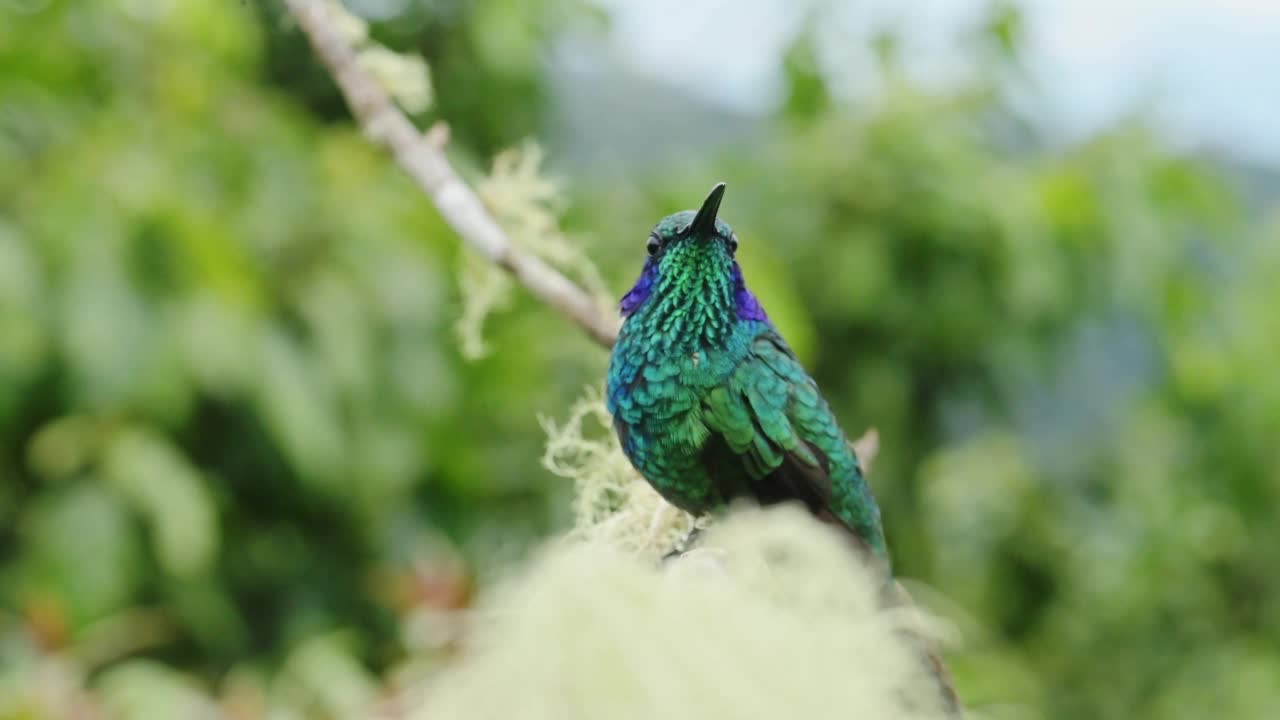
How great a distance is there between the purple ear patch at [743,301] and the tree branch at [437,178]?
0.25m

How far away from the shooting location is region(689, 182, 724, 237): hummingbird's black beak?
1057 mm

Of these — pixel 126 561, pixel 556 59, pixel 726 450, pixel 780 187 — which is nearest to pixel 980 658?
pixel 780 187

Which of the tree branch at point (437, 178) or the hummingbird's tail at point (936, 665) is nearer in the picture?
the hummingbird's tail at point (936, 665)

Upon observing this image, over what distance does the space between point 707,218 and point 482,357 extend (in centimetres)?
133

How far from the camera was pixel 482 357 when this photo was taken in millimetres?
2393

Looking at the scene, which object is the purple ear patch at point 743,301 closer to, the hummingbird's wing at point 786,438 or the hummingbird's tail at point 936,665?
the hummingbird's wing at point 786,438

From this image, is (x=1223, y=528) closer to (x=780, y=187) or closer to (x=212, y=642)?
(x=780, y=187)

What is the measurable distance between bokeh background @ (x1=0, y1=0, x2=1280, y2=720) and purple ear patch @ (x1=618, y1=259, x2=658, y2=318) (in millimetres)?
650

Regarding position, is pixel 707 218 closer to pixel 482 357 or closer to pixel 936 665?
pixel 936 665

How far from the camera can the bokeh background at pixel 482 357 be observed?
277 centimetres

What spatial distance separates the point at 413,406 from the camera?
10.1 feet

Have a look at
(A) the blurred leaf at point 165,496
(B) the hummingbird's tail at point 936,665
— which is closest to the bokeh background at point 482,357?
(A) the blurred leaf at point 165,496

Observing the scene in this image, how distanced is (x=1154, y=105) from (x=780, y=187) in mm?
1104

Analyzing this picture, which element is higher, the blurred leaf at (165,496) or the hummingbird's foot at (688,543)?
the blurred leaf at (165,496)
